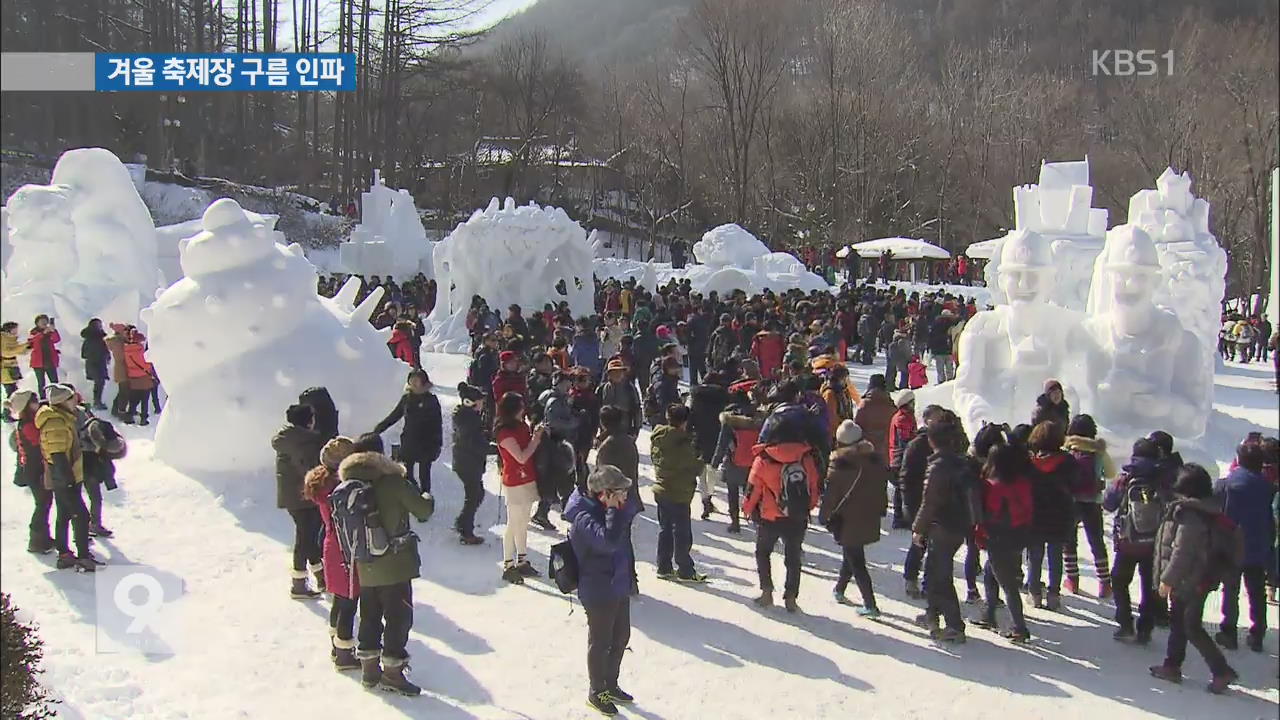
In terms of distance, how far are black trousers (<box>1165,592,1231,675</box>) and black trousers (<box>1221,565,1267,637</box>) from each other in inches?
20.6

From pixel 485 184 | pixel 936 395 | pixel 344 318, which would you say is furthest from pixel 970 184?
pixel 344 318

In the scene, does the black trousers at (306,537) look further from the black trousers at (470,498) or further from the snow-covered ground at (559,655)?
the black trousers at (470,498)

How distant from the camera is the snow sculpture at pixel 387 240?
3006cm

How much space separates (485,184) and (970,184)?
68.2 feet

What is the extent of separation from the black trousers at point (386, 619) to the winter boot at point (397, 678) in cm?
3

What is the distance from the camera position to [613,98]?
138 feet

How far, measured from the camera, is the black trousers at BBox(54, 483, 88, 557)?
22.4ft

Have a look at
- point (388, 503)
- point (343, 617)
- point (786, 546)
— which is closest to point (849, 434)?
point (786, 546)

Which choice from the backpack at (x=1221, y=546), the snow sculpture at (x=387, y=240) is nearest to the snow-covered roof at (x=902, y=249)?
the snow sculpture at (x=387, y=240)

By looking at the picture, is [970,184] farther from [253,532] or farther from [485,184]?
[253,532]

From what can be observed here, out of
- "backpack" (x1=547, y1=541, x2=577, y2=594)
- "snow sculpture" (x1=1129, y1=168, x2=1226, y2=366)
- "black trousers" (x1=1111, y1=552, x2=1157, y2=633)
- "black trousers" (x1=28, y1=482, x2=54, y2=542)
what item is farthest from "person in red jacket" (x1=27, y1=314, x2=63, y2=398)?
"snow sculpture" (x1=1129, y1=168, x2=1226, y2=366)

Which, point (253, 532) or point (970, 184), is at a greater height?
point (970, 184)

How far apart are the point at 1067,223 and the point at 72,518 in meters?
17.1

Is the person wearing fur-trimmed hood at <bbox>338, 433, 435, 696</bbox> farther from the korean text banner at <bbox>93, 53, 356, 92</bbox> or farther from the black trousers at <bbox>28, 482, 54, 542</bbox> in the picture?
the black trousers at <bbox>28, 482, 54, 542</bbox>
